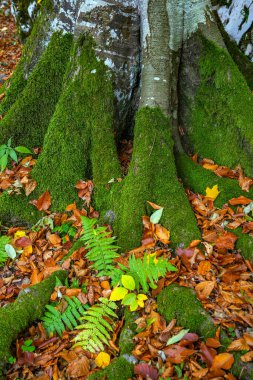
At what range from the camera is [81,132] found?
4379 mm

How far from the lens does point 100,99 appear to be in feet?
14.2

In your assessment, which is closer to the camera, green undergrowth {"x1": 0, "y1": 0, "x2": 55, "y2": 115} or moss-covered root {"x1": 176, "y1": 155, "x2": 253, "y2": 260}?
moss-covered root {"x1": 176, "y1": 155, "x2": 253, "y2": 260}

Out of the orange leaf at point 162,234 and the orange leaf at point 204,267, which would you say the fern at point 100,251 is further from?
the orange leaf at point 204,267

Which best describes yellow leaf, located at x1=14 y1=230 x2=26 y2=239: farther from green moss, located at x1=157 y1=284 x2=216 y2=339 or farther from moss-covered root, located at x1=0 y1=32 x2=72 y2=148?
green moss, located at x1=157 y1=284 x2=216 y2=339

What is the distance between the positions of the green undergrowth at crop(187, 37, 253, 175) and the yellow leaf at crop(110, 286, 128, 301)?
82.8 inches

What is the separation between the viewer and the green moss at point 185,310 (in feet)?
9.01

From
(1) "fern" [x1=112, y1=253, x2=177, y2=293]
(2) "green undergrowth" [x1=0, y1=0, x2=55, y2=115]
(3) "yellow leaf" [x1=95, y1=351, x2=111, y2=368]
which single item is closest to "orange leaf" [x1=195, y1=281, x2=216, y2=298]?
(1) "fern" [x1=112, y1=253, x2=177, y2=293]

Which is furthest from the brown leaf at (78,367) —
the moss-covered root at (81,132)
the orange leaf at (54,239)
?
the moss-covered root at (81,132)

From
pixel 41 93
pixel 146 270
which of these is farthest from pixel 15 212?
pixel 146 270

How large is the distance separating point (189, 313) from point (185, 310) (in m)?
0.05

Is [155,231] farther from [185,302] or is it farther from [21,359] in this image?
[21,359]

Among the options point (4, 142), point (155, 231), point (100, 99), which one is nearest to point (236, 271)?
point (155, 231)

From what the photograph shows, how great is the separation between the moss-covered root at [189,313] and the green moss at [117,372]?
50 centimetres

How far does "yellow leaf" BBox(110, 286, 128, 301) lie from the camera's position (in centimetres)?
307
